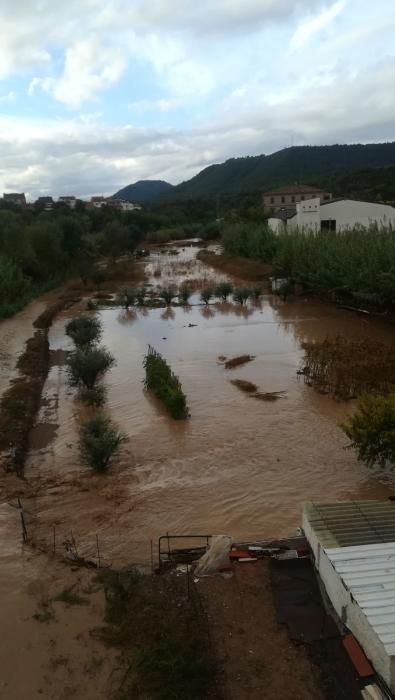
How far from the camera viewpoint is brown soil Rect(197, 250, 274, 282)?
38.1m

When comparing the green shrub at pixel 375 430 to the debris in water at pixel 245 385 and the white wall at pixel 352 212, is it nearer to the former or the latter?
the debris in water at pixel 245 385

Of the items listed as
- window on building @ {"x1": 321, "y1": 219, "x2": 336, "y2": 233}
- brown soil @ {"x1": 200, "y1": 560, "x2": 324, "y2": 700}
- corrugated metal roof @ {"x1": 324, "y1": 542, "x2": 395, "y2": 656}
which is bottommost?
brown soil @ {"x1": 200, "y1": 560, "x2": 324, "y2": 700}

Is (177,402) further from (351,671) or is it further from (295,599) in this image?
(351,671)

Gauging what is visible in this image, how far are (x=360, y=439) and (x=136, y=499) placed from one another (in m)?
4.18

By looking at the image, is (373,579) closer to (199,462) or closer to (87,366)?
(199,462)

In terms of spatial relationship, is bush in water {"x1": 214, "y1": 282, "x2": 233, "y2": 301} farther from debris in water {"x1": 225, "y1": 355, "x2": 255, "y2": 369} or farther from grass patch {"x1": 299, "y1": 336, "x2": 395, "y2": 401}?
grass patch {"x1": 299, "y1": 336, "x2": 395, "y2": 401}

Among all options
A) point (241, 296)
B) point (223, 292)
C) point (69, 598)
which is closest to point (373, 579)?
point (69, 598)

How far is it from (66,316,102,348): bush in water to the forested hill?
103629 mm

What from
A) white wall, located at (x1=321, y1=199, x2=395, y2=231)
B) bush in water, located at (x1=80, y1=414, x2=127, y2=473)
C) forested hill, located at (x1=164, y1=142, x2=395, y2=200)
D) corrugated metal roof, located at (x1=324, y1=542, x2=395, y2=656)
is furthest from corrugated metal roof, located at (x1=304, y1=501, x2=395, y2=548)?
forested hill, located at (x1=164, y1=142, x2=395, y2=200)

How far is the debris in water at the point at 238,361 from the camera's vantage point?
17844mm

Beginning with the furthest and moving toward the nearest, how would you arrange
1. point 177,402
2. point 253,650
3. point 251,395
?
1. point 251,395
2. point 177,402
3. point 253,650

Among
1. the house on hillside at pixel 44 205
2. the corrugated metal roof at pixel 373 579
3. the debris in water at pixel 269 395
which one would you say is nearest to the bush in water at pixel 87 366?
the debris in water at pixel 269 395

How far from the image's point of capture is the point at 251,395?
14.7 m

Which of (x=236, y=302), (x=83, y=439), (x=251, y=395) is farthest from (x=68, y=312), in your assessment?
(x=83, y=439)
